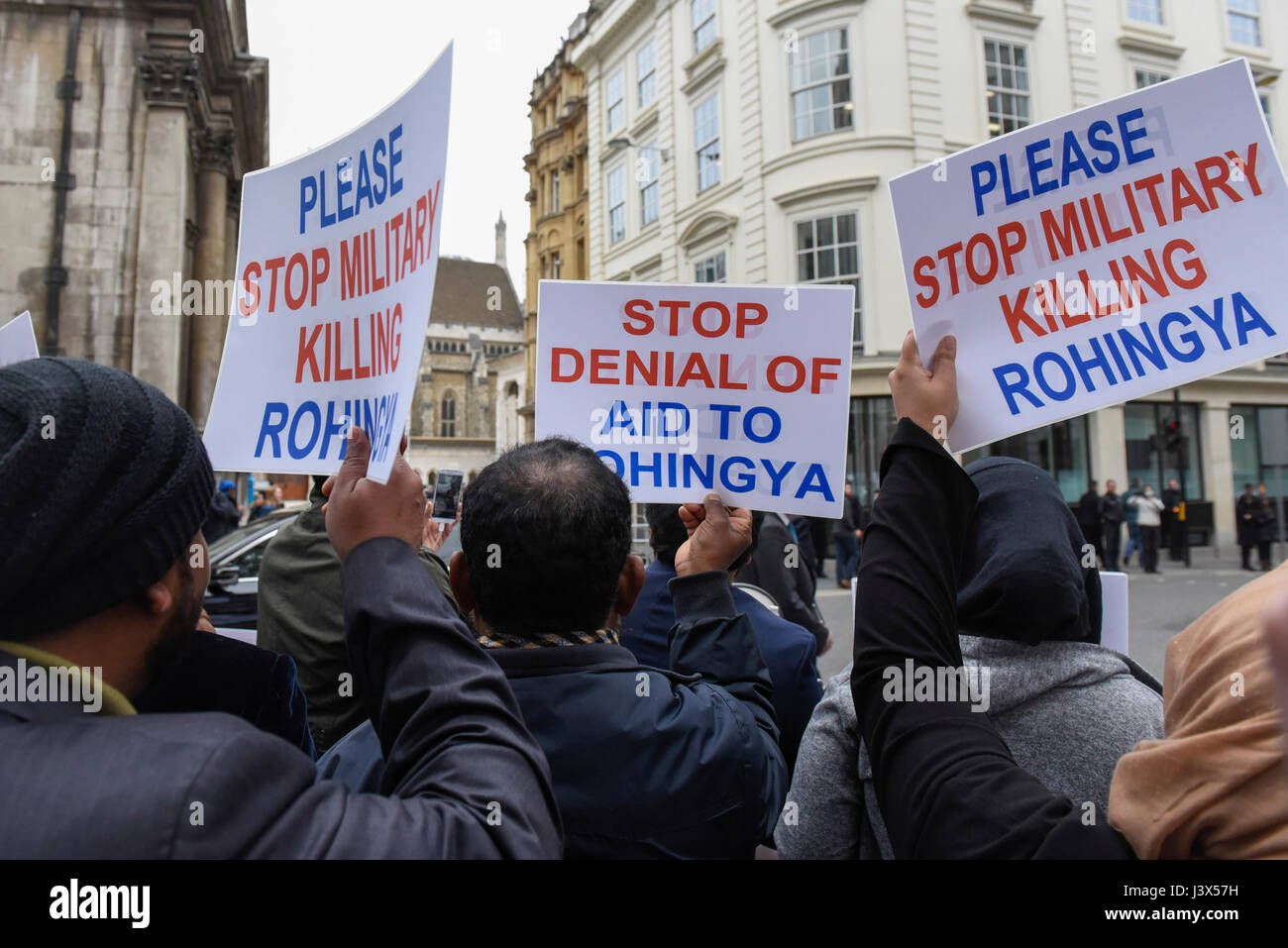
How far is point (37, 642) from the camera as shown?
0.97 metres

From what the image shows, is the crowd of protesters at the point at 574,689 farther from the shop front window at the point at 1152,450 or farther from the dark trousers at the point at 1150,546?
the shop front window at the point at 1152,450

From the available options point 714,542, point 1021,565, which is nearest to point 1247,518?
point 714,542

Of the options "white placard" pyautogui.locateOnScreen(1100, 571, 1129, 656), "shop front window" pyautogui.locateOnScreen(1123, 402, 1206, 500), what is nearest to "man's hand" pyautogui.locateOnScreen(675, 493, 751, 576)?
"white placard" pyautogui.locateOnScreen(1100, 571, 1129, 656)

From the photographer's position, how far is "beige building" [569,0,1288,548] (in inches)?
687

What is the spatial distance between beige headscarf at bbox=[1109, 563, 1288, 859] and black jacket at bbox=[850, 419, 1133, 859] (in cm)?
6

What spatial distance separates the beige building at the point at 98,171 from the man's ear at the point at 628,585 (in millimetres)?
13368

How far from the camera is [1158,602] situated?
475 inches

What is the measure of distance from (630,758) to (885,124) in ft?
59.9

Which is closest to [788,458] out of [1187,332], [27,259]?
[1187,332]

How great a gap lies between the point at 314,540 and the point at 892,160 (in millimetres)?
17290

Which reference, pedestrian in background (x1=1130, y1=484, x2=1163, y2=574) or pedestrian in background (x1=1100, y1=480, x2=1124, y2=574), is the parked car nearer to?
pedestrian in background (x1=1100, y1=480, x2=1124, y2=574)
